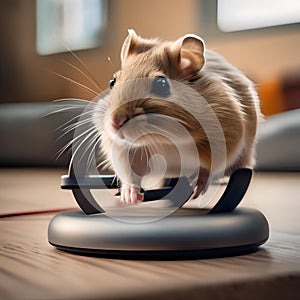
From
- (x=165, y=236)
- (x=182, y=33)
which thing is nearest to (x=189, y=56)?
(x=165, y=236)

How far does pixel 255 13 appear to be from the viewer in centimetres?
222

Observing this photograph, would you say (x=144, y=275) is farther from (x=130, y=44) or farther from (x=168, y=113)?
(x=130, y=44)

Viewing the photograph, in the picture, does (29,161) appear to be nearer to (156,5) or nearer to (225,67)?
(156,5)

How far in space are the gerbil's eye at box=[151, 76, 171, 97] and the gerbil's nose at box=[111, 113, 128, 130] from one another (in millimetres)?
32

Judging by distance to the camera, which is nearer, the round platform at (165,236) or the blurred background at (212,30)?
the round platform at (165,236)

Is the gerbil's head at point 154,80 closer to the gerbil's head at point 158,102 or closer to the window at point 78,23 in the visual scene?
the gerbil's head at point 158,102

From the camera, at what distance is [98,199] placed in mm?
508

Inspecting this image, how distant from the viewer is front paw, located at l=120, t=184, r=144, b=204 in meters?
0.53

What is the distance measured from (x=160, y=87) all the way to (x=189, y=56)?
0.15ft

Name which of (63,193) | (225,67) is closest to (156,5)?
(63,193)

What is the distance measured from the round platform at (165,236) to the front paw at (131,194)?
0.08m

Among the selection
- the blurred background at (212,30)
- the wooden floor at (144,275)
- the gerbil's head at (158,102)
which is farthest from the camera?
the blurred background at (212,30)

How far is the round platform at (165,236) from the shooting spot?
408 millimetres

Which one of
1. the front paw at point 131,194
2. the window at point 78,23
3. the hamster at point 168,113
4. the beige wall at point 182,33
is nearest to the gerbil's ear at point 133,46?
the hamster at point 168,113
